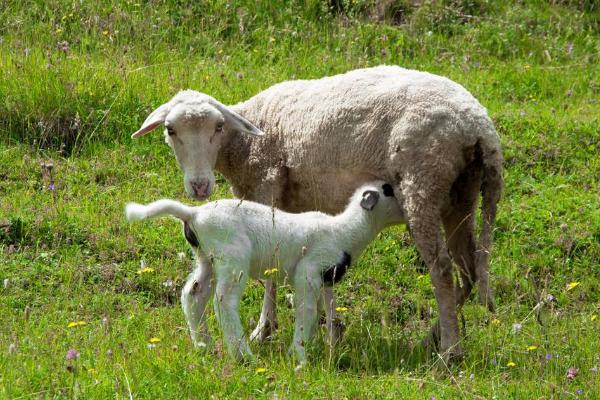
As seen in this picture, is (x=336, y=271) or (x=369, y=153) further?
(x=369, y=153)

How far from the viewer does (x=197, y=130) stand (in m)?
7.02

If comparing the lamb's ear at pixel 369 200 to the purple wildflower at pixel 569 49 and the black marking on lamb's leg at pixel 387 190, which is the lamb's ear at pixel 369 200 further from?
the purple wildflower at pixel 569 49

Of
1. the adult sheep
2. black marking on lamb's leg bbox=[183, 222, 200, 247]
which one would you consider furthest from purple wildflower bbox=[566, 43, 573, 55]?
black marking on lamb's leg bbox=[183, 222, 200, 247]

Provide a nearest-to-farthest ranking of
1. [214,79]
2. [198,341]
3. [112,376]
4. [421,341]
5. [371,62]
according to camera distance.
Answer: [112,376] → [198,341] → [421,341] → [214,79] → [371,62]

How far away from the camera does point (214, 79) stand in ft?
34.0

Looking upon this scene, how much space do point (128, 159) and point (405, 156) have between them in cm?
358

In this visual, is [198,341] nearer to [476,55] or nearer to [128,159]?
[128,159]

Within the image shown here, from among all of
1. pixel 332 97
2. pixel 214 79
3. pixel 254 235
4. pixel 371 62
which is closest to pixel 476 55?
pixel 371 62

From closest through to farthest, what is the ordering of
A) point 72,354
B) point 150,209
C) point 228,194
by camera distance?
1. point 72,354
2. point 150,209
3. point 228,194

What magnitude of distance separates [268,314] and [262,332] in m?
0.15

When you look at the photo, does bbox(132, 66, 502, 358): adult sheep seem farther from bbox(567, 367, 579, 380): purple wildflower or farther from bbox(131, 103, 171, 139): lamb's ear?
bbox(567, 367, 579, 380): purple wildflower

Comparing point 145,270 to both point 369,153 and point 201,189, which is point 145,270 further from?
point 369,153

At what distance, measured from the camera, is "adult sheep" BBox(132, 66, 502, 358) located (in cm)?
641

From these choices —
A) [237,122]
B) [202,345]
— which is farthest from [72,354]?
[237,122]
